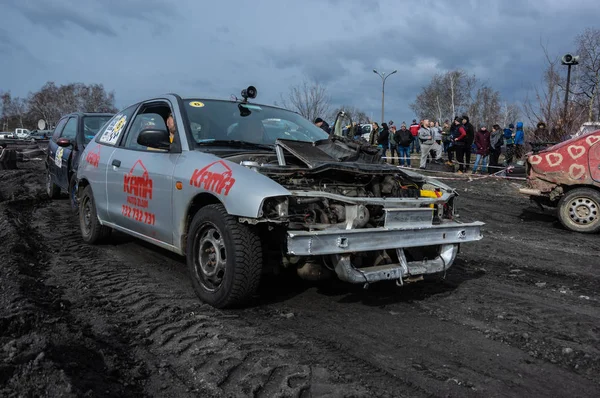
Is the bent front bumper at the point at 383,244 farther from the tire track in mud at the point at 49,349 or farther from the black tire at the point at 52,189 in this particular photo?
the black tire at the point at 52,189

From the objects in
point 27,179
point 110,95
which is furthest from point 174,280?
point 110,95

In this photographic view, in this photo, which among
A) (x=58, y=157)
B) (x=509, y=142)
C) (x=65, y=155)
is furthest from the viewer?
(x=509, y=142)

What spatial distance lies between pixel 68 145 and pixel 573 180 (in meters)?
8.79

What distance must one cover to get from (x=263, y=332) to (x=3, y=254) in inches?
138

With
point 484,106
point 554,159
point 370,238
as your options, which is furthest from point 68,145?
point 484,106

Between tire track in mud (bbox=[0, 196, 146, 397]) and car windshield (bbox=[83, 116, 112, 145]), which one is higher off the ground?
car windshield (bbox=[83, 116, 112, 145])

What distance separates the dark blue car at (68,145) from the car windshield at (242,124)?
4538 millimetres

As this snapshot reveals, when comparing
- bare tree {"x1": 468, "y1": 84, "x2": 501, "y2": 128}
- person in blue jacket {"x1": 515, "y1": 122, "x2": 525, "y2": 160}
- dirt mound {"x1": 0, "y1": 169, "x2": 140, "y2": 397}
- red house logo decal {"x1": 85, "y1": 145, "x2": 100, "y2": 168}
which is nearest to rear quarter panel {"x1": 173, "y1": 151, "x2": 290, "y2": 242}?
dirt mound {"x1": 0, "y1": 169, "x2": 140, "y2": 397}

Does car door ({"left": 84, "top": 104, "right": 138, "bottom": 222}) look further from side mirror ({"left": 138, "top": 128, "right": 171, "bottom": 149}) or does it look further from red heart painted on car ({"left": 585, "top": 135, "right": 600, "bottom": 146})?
red heart painted on car ({"left": 585, "top": 135, "right": 600, "bottom": 146})

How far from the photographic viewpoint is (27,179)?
14.2 metres

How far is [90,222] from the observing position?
6203 mm

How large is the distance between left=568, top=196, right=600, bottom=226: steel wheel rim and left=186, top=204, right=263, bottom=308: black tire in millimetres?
6703

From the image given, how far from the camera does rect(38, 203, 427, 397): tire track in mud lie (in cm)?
270

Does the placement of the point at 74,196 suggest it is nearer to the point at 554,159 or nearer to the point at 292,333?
the point at 292,333
